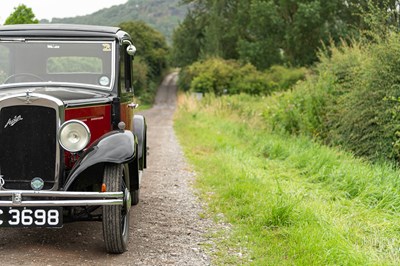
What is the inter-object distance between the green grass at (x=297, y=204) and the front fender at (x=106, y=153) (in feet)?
4.44

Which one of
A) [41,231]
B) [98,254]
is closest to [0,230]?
[41,231]

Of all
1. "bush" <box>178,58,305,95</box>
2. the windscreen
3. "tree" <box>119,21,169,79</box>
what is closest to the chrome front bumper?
the windscreen

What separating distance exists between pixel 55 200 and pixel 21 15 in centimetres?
2051

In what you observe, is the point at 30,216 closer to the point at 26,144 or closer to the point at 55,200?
the point at 55,200

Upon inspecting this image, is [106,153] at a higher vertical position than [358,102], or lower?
higher

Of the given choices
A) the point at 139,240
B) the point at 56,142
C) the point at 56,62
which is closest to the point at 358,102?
the point at 139,240

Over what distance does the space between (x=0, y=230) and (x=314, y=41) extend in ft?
125

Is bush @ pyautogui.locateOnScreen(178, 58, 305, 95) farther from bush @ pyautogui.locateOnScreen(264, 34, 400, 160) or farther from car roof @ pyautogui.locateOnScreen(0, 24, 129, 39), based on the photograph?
car roof @ pyautogui.locateOnScreen(0, 24, 129, 39)

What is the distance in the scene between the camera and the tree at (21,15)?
23.1 m

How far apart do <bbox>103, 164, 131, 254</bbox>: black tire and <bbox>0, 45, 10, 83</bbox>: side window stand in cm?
193

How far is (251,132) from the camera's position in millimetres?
15742

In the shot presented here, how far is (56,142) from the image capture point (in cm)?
507

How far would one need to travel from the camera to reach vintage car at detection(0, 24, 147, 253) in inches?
190

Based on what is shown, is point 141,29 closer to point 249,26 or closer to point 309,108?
point 249,26
